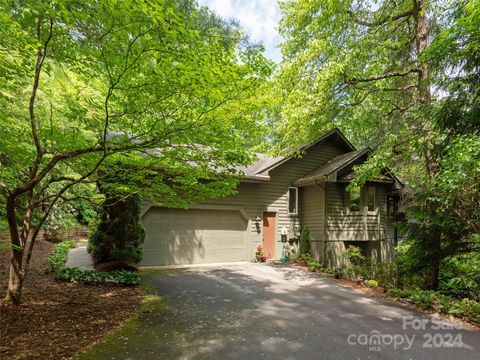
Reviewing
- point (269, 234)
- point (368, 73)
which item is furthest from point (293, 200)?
point (368, 73)

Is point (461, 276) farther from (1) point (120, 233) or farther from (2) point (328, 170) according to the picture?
(1) point (120, 233)

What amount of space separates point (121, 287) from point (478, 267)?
938 centimetres

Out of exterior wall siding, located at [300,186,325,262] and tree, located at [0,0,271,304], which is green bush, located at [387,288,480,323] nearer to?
exterior wall siding, located at [300,186,325,262]

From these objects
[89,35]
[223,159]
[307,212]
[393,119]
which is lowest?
[307,212]

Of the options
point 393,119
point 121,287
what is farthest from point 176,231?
point 393,119

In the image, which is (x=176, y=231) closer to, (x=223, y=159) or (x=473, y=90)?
(x=223, y=159)

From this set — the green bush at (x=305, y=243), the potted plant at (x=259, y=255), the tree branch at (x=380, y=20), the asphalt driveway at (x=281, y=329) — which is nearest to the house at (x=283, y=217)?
the green bush at (x=305, y=243)

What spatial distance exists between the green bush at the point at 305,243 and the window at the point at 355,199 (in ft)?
7.54

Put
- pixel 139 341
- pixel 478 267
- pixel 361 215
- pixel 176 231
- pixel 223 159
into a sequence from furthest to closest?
pixel 361 215
pixel 176 231
pixel 478 267
pixel 223 159
pixel 139 341

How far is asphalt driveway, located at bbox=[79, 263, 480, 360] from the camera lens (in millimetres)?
4234

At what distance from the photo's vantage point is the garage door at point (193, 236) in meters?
11.0

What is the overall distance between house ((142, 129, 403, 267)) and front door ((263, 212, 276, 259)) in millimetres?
45

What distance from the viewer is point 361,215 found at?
525 inches

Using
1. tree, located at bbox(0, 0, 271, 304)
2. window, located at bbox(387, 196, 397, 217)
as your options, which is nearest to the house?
window, located at bbox(387, 196, 397, 217)
